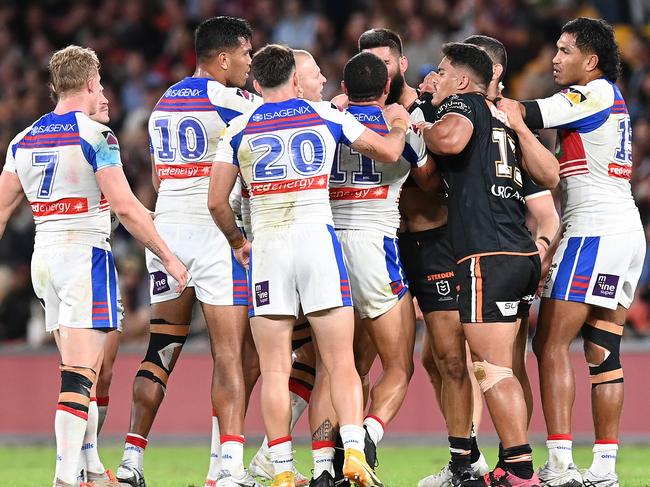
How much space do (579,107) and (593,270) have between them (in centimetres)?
119

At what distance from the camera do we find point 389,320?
7.95 metres

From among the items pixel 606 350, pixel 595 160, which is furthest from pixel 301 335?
pixel 595 160

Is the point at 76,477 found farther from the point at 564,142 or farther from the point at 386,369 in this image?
the point at 564,142

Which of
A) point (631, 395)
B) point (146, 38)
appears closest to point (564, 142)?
point (631, 395)

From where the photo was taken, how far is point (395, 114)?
7.99 m

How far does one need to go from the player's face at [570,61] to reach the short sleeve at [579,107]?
0.19 metres

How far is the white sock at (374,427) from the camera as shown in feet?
25.9

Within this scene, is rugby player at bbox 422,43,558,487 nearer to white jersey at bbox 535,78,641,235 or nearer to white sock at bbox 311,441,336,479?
white jersey at bbox 535,78,641,235

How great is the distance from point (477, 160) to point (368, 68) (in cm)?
98

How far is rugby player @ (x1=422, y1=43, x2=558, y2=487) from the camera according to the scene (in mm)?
7590

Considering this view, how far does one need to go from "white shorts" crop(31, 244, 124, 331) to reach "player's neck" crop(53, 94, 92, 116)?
930 millimetres

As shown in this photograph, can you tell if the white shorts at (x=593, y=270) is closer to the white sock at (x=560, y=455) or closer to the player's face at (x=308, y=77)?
the white sock at (x=560, y=455)

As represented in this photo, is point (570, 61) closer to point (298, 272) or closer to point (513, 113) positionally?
point (513, 113)

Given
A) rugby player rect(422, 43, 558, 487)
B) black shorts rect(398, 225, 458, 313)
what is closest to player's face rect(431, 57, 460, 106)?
rugby player rect(422, 43, 558, 487)
